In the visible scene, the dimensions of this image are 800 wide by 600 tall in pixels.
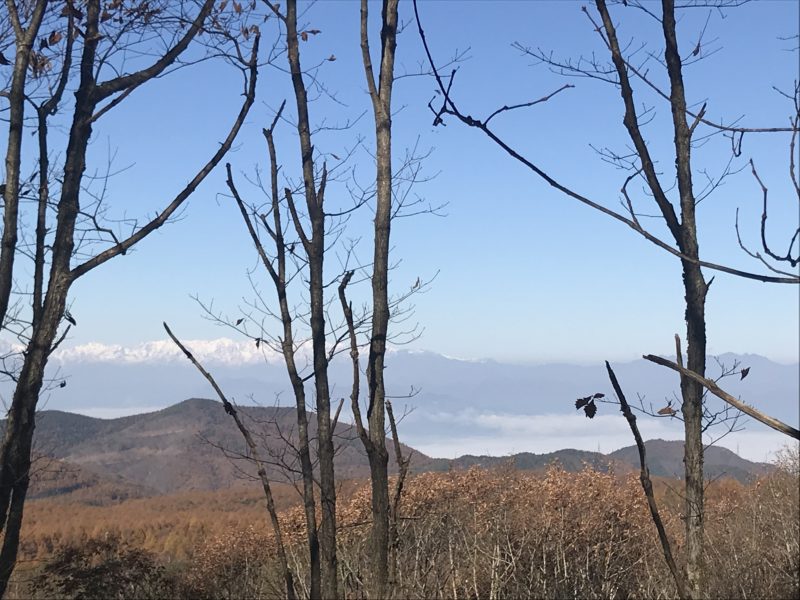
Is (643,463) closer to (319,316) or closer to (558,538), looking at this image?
(319,316)

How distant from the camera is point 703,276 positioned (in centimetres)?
779

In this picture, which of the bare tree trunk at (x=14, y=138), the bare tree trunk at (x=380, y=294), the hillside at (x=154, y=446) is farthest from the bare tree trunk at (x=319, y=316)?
the hillside at (x=154, y=446)

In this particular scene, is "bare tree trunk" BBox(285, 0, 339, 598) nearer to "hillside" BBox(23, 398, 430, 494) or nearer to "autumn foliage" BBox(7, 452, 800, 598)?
"autumn foliage" BBox(7, 452, 800, 598)

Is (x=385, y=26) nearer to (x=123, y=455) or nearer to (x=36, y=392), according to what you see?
(x=36, y=392)

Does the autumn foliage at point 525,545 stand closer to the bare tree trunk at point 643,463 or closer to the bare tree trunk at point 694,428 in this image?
the bare tree trunk at point 694,428

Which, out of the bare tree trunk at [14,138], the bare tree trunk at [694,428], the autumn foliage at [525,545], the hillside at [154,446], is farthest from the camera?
the hillside at [154,446]

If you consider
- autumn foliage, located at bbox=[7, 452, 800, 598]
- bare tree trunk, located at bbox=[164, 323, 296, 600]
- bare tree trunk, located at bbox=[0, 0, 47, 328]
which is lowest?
autumn foliage, located at bbox=[7, 452, 800, 598]

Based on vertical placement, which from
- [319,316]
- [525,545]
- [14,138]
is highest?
[14,138]

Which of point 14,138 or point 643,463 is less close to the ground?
point 14,138

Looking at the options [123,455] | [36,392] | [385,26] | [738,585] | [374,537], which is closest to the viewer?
[374,537]

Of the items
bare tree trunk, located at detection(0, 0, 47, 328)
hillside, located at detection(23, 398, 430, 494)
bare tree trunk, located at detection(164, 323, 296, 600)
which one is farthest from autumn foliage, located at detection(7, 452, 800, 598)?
hillside, located at detection(23, 398, 430, 494)

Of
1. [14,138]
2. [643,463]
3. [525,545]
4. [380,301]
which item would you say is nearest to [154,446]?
[525,545]

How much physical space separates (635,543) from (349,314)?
500 inches

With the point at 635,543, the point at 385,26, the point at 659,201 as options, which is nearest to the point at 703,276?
the point at 659,201
